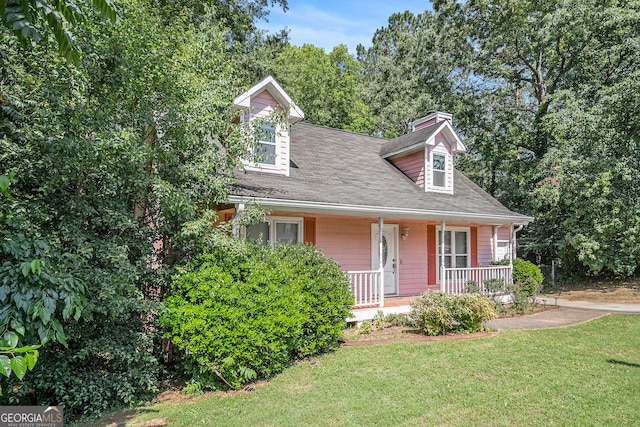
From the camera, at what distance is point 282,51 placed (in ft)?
95.1

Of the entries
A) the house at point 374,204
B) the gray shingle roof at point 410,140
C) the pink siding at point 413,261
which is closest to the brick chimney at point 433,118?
the house at point 374,204

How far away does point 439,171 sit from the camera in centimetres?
1338

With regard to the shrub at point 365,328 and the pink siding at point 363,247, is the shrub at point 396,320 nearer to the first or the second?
the shrub at point 365,328

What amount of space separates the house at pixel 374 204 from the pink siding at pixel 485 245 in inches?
1.6

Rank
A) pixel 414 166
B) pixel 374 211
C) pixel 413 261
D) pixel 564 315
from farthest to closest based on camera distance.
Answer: pixel 414 166 → pixel 413 261 → pixel 564 315 → pixel 374 211

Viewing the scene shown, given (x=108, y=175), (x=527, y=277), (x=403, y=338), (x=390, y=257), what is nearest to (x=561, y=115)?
(x=527, y=277)

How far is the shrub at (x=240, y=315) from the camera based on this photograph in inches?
198

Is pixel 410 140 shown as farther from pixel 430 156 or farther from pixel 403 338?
pixel 403 338

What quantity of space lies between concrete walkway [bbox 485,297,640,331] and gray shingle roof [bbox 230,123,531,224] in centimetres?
307

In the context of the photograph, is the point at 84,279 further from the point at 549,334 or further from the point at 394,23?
the point at 394,23

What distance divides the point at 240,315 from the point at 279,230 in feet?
16.0

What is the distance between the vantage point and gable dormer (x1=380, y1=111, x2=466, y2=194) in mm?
12906

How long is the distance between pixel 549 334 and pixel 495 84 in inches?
648

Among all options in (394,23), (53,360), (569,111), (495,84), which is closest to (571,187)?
(569,111)
